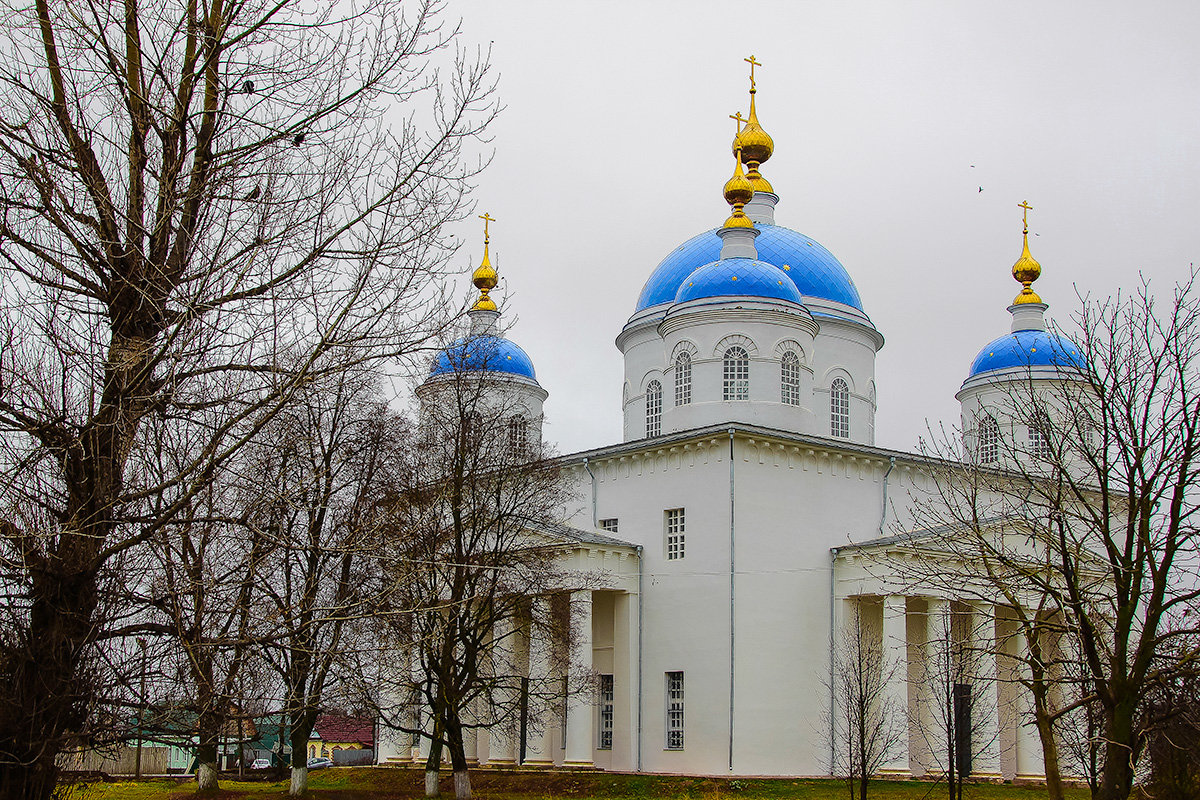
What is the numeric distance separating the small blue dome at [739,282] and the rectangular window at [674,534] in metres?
5.87

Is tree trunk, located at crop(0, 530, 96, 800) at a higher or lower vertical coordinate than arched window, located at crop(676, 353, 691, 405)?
lower

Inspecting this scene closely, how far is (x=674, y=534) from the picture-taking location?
103 ft

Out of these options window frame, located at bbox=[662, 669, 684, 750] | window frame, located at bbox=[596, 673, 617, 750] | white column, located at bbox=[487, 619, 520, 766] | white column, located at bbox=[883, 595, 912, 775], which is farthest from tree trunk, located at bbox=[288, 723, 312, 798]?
white column, located at bbox=[883, 595, 912, 775]

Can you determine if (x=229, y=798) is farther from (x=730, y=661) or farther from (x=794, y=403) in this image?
(x=794, y=403)

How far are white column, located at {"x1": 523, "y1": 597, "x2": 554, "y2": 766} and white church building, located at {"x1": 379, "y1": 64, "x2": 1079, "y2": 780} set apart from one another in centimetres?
19

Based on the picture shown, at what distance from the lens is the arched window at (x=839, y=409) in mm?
36375

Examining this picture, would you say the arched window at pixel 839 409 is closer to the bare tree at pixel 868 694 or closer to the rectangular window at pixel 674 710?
the bare tree at pixel 868 694

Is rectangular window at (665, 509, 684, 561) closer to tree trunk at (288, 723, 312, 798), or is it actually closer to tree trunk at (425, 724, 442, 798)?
tree trunk at (425, 724, 442, 798)

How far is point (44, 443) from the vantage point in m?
7.43

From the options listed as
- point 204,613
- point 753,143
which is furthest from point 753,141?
point 204,613

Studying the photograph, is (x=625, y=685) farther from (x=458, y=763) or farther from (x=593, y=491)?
(x=458, y=763)

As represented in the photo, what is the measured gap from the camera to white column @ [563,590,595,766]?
97.9ft

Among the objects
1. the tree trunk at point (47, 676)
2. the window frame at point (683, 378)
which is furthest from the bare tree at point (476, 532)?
the tree trunk at point (47, 676)

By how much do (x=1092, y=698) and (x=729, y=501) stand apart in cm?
1882
